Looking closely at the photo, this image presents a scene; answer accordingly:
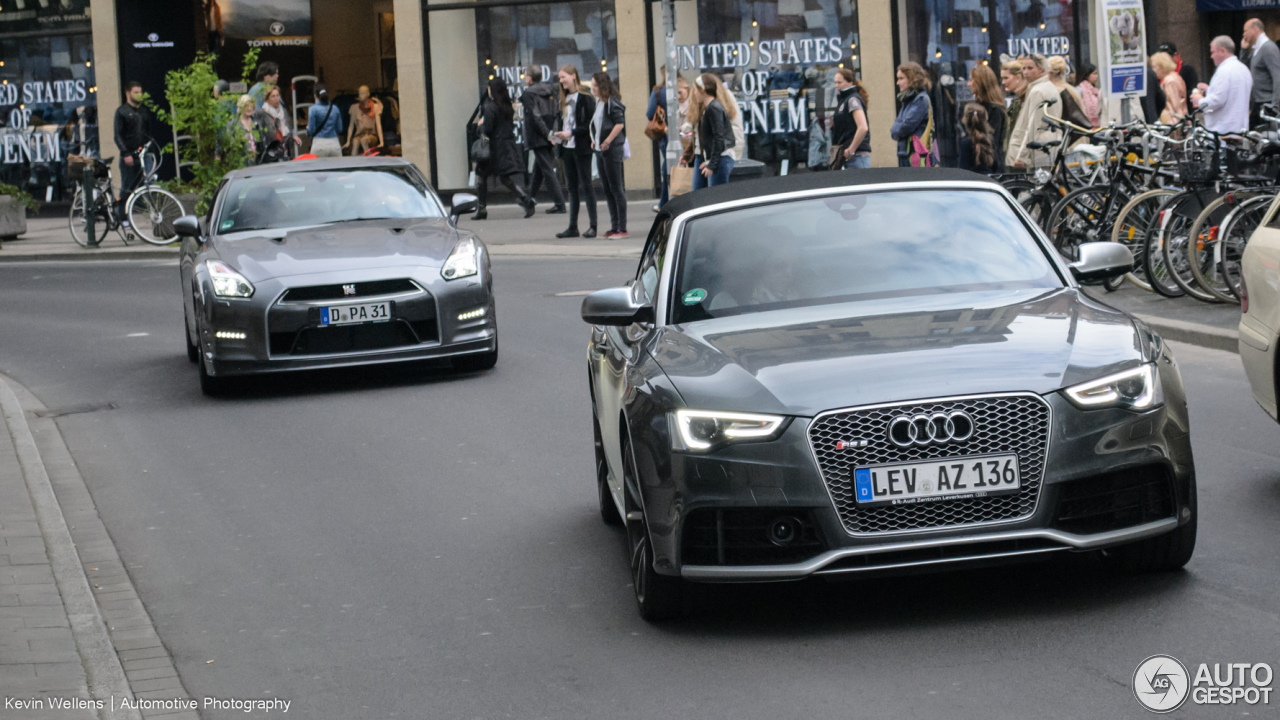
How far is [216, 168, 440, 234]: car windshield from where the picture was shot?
12570mm

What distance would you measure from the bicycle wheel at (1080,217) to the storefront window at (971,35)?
13.7m

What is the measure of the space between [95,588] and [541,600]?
181cm

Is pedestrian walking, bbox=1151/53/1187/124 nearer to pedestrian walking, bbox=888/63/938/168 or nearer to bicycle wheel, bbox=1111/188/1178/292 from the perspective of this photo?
pedestrian walking, bbox=888/63/938/168

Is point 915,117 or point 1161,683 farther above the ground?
point 915,117

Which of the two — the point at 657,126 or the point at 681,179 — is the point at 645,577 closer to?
the point at 681,179

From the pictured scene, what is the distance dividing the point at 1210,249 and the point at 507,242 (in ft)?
35.9

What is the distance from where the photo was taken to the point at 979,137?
1827 cm

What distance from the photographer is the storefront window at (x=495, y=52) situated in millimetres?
28844

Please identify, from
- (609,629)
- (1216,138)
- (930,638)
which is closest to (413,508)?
(609,629)

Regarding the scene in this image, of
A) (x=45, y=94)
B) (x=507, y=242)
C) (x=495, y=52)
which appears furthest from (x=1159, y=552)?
(x=45, y=94)

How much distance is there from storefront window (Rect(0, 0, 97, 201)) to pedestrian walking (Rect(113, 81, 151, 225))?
6164 mm

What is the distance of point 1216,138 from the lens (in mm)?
12617

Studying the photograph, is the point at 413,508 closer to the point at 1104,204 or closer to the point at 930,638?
the point at 930,638

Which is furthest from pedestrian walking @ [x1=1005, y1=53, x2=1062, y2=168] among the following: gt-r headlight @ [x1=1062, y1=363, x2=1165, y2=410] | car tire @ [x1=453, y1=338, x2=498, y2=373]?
gt-r headlight @ [x1=1062, y1=363, x2=1165, y2=410]
